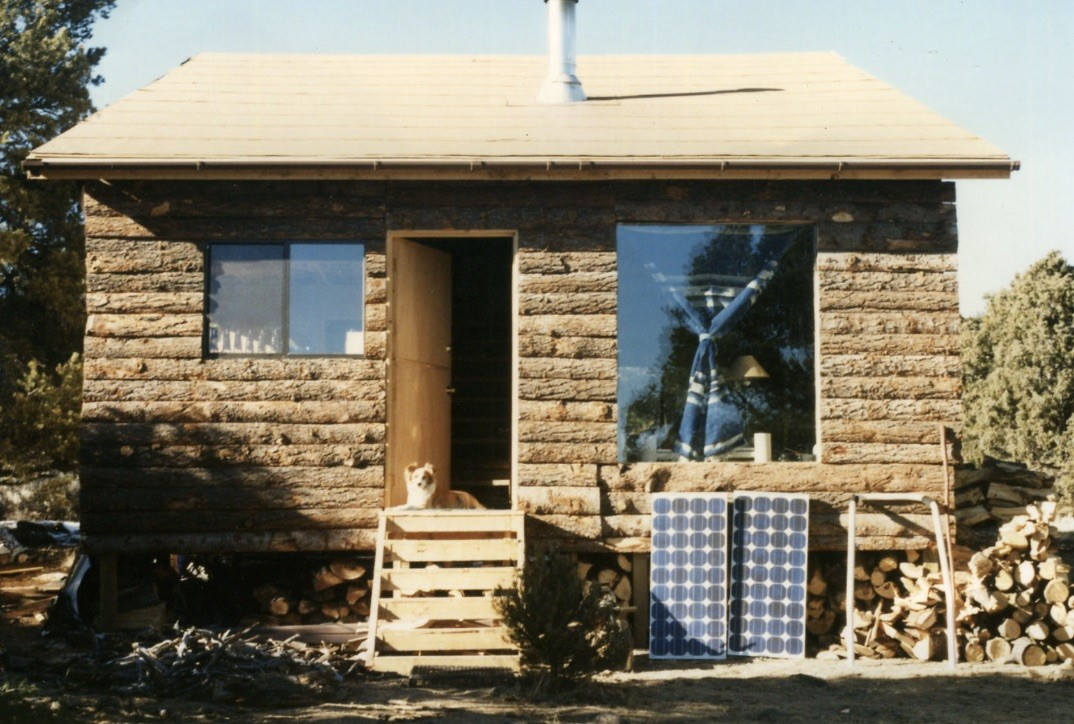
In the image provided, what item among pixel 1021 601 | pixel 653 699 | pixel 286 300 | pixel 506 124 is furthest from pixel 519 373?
pixel 1021 601

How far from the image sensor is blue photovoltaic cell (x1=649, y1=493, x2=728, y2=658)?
960 centimetres

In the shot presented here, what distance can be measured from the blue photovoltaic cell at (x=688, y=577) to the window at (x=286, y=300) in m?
3.07

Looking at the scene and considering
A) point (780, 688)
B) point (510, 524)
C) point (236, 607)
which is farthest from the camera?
point (236, 607)

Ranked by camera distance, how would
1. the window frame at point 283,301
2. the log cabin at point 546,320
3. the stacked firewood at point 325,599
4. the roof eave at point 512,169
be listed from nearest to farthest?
the roof eave at point 512,169
the log cabin at point 546,320
the window frame at point 283,301
the stacked firewood at point 325,599

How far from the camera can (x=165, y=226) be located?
1017 cm

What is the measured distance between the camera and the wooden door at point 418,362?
10250mm

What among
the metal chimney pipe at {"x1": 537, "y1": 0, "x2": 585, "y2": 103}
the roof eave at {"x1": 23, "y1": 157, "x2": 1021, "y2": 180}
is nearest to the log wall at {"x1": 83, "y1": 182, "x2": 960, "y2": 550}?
the roof eave at {"x1": 23, "y1": 157, "x2": 1021, "y2": 180}

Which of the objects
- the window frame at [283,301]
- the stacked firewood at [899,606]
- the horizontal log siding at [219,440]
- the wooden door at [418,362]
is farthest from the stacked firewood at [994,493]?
the window frame at [283,301]

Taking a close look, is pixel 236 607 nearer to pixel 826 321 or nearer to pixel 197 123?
pixel 197 123

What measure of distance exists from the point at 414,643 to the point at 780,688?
8.93ft

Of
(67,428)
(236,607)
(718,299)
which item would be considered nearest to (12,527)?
(67,428)

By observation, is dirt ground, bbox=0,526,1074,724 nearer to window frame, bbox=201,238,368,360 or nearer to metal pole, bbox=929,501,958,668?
metal pole, bbox=929,501,958,668

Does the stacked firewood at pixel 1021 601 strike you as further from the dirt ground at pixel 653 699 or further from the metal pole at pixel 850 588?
the metal pole at pixel 850 588

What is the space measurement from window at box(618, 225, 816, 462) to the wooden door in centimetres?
196
